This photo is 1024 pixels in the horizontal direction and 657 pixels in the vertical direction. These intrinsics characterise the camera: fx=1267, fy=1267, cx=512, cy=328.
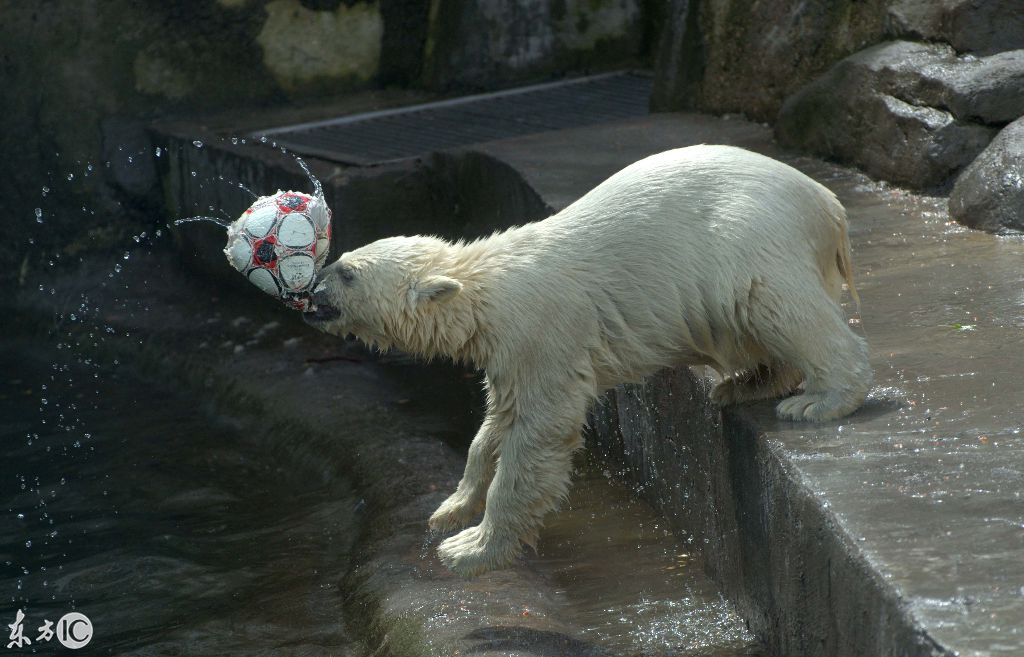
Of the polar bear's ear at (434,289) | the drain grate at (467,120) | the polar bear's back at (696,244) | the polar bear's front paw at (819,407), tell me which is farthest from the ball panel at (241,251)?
the drain grate at (467,120)

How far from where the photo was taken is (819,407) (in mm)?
3299

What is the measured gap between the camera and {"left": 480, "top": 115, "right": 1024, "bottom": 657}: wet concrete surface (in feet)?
7.89

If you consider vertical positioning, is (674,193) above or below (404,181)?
above

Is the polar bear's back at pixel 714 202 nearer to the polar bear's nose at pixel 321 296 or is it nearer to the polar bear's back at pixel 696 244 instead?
the polar bear's back at pixel 696 244

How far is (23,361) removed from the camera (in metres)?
7.77

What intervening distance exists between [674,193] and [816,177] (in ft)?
9.10

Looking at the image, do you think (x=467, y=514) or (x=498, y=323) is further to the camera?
(x=467, y=514)

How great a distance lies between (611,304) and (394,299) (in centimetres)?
59

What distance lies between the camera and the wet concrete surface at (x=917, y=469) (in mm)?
2404

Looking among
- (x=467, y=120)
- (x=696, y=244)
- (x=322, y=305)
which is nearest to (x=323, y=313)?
(x=322, y=305)

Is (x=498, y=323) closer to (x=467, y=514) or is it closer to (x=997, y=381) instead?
(x=467, y=514)

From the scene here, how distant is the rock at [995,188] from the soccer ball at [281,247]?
9.26 ft

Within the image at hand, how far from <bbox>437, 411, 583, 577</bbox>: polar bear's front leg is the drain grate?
13.7ft

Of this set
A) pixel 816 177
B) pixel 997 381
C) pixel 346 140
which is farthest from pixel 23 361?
pixel 997 381
